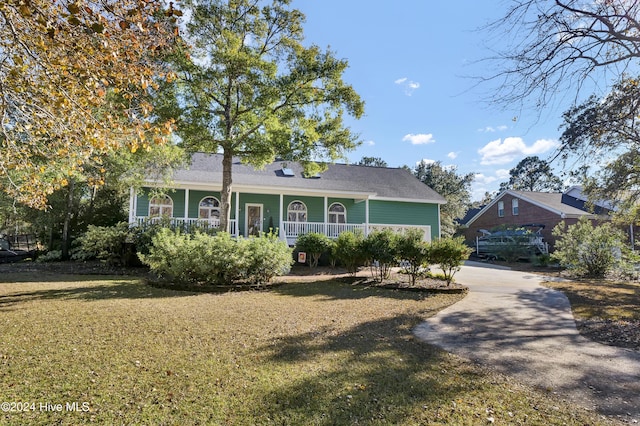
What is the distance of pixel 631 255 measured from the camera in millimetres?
13109

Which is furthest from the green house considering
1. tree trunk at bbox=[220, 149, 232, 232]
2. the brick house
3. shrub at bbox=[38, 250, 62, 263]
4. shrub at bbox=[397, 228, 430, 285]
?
the brick house

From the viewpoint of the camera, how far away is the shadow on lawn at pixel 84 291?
22.8ft

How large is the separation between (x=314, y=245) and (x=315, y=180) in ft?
20.5

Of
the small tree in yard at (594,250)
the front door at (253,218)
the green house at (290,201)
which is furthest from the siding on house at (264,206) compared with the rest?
the small tree in yard at (594,250)

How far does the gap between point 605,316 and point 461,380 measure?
5149 millimetres

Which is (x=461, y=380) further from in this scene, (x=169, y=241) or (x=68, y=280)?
(x=68, y=280)

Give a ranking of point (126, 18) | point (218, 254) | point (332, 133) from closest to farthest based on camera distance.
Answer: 1. point (126, 18)
2. point (218, 254)
3. point (332, 133)

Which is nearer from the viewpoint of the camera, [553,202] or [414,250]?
[414,250]

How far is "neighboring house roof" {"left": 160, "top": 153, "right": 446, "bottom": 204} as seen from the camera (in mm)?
16172

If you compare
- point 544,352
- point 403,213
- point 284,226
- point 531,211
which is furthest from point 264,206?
point 531,211

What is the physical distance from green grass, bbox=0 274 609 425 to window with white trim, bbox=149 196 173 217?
33.6ft

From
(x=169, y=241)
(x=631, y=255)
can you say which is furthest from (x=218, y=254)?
(x=631, y=255)

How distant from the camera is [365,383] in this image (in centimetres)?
343

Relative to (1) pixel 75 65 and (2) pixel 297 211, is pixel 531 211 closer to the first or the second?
(2) pixel 297 211
